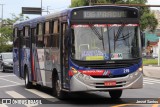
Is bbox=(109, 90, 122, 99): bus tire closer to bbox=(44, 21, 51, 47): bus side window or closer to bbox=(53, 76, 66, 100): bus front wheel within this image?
bbox=(53, 76, 66, 100): bus front wheel

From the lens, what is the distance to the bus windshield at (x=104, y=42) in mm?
14023

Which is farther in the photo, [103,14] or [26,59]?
[26,59]

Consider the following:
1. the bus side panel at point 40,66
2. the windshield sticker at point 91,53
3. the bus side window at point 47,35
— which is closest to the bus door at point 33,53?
the bus side panel at point 40,66

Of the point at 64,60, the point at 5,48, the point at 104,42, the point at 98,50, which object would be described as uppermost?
the point at 104,42

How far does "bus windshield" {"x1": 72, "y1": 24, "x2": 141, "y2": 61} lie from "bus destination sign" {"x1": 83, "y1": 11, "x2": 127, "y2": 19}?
0.31 meters

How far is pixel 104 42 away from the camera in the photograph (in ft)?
46.5

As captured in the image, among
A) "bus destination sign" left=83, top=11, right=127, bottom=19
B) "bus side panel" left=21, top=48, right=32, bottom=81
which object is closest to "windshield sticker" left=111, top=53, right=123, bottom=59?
"bus destination sign" left=83, top=11, right=127, bottom=19

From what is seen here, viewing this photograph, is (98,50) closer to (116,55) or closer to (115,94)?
(116,55)

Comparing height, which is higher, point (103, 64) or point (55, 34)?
point (55, 34)

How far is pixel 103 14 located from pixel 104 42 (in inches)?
36.8

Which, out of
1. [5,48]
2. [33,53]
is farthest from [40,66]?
[5,48]

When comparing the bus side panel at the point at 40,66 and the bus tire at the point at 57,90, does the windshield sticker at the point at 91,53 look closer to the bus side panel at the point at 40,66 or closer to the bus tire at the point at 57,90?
the bus tire at the point at 57,90

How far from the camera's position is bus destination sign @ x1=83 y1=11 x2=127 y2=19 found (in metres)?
14.4

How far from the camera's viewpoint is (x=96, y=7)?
14438 mm
